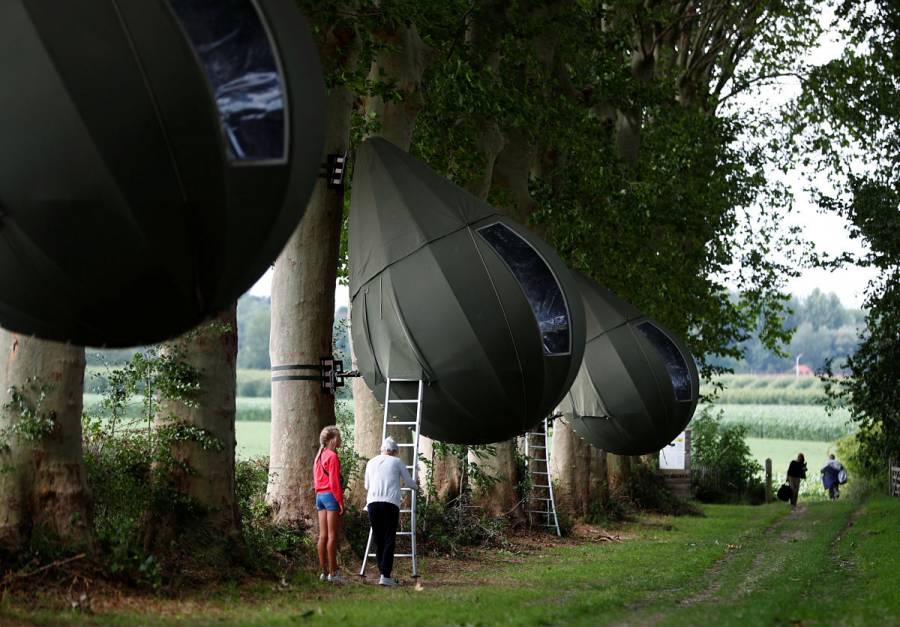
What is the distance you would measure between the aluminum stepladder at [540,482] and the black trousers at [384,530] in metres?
11.0

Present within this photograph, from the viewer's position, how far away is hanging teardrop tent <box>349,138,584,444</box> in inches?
618

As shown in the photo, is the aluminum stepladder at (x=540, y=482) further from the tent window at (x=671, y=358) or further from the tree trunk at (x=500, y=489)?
the tent window at (x=671, y=358)

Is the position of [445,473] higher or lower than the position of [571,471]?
lower

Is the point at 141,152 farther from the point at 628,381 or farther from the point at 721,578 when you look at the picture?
the point at 628,381

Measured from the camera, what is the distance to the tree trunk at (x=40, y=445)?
12555mm

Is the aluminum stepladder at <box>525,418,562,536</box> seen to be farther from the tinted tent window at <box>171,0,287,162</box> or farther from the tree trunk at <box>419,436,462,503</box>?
the tinted tent window at <box>171,0,287,162</box>

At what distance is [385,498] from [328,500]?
902 mm

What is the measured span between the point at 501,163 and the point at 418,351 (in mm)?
12001

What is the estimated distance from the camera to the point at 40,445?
1268 cm

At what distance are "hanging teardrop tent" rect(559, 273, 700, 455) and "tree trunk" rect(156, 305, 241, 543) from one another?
403 inches

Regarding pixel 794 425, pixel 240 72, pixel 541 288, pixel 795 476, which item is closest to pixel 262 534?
pixel 541 288

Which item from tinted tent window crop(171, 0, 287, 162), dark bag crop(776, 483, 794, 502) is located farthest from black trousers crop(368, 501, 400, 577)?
dark bag crop(776, 483, 794, 502)

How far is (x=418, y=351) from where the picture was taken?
16.0 metres

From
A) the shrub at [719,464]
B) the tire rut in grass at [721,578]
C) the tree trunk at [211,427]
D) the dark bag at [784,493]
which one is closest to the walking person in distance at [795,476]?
the dark bag at [784,493]
